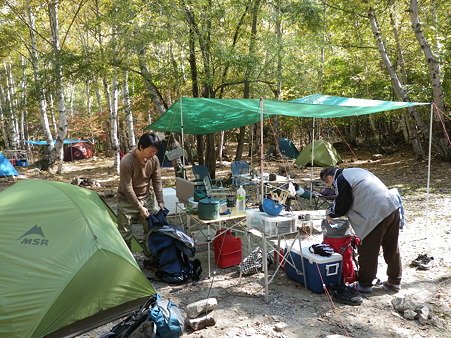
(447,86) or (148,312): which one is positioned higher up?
(447,86)

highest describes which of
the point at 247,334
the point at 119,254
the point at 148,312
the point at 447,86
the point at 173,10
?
the point at 173,10

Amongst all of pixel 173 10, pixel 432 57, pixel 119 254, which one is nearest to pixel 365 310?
pixel 119 254

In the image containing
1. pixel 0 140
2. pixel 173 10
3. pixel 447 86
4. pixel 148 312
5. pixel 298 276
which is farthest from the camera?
pixel 0 140

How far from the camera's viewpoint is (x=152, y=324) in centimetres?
239

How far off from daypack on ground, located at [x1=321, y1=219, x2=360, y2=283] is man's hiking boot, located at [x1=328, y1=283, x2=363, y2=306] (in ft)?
0.62

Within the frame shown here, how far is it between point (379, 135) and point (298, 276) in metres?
13.8

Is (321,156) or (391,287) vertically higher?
(321,156)

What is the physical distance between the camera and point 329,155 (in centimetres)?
1227

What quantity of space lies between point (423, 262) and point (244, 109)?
9.52 ft

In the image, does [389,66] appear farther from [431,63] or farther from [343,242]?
[343,242]

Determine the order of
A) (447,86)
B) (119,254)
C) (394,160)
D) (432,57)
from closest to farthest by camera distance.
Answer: (119,254) → (432,57) → (447,86) → (394,160)

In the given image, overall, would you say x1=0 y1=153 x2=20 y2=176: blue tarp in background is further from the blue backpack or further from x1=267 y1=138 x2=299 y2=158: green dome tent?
x1=267 y1=138 x2=299 y2=158: green dome tent

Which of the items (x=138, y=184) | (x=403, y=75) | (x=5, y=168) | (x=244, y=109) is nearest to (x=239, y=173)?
(x=244, y=109)

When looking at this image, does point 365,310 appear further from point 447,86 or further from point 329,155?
point 329,155
